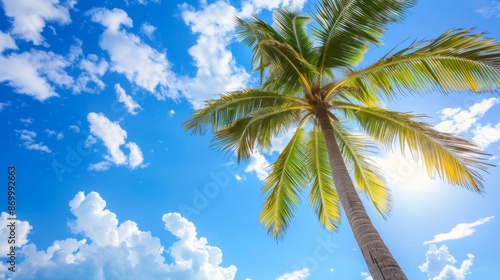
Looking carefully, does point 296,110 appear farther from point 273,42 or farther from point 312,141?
point 273,42

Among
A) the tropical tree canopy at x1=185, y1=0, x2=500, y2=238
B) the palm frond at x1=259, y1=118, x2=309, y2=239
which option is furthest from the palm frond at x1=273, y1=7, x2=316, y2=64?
the palm frond at x1=259, y1=118, x2=309, y2=239

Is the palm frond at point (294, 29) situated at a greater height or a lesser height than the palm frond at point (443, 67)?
greater

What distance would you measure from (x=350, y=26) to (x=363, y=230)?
4.55 metres

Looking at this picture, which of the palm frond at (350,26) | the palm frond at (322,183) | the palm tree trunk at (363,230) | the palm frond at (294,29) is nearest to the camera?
the palm tree trunk at (363,230)

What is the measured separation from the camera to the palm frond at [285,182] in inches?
343

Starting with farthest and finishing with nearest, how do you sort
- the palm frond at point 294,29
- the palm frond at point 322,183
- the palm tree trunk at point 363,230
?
the palm frond at point 322,183, the palm frond at point 294,29, the palm tree trunk at point 363,230

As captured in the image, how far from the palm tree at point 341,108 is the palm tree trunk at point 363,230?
16 millimetres

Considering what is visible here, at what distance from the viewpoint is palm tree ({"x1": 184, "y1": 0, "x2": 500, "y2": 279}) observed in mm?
6004

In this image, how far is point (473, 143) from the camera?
5965mm

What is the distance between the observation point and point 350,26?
7.50 metres

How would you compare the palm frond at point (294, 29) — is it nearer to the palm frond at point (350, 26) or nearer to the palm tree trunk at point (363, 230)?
the palm frond at point (350, 26)

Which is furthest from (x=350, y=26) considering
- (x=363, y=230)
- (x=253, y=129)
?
(x=363, y=230)

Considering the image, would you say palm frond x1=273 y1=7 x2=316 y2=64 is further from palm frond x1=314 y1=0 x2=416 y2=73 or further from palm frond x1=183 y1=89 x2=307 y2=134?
palm frond x1=183 y1=89 x2=307 y2=134

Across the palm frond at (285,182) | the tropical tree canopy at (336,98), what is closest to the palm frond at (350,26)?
the tropical tree canopy at (336,98)
